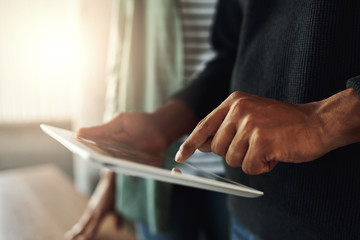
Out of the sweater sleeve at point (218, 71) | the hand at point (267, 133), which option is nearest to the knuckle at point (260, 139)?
the hand at point (267, 133)

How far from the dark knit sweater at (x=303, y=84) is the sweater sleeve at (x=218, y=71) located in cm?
14

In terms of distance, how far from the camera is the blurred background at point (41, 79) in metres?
1.48

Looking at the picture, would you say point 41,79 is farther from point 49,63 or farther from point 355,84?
point 355,84

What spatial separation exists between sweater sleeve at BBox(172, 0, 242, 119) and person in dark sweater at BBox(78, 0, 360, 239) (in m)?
0.04

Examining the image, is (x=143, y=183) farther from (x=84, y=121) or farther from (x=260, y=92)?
(x=260, y=92)

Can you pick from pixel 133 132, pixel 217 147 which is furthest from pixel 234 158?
pixel 133 132

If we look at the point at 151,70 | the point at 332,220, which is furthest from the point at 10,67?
the point at 332,220

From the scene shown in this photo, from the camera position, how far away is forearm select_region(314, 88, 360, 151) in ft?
1.04

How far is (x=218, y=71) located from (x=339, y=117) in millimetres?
443

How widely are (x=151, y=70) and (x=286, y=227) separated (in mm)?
746

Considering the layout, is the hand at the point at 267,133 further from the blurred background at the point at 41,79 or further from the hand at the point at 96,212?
the blurred background at the point at 41,79

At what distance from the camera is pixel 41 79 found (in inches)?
69.1

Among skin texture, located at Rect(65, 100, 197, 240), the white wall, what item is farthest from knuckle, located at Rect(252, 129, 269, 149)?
the white wall

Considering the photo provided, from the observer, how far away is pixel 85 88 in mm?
1468
